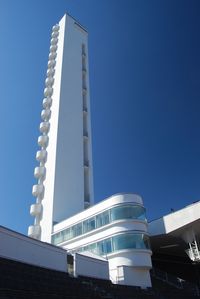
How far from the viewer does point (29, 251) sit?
20.7 metres

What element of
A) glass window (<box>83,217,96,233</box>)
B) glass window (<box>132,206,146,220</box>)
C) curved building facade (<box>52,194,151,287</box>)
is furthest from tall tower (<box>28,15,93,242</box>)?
glass window (<box>132,206,146,220</box>)

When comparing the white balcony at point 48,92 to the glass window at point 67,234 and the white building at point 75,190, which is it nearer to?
the white building at point 75,190

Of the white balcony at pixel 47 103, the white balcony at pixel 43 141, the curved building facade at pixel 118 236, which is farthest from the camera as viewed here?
the white balcony at pixel 47 103

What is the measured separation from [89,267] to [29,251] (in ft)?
22.6

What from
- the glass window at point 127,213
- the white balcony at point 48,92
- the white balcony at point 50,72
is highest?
the white balcony at point 50,72

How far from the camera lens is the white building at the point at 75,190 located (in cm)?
3022

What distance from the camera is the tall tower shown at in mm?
42969

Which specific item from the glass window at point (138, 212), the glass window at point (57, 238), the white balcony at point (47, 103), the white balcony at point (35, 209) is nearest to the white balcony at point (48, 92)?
the white balcony at point (47, 103)

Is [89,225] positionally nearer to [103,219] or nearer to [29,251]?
[103,219]

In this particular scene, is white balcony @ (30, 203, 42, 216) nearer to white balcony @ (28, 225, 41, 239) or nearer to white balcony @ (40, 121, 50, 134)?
white balcony @ (28, 225, 41, 239)

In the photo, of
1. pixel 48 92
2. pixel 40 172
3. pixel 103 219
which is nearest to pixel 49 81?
pixel 48 92

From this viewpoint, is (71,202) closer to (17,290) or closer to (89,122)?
→ (89,122)

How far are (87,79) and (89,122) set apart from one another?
11186 mm

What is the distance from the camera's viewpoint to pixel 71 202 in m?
43.4
